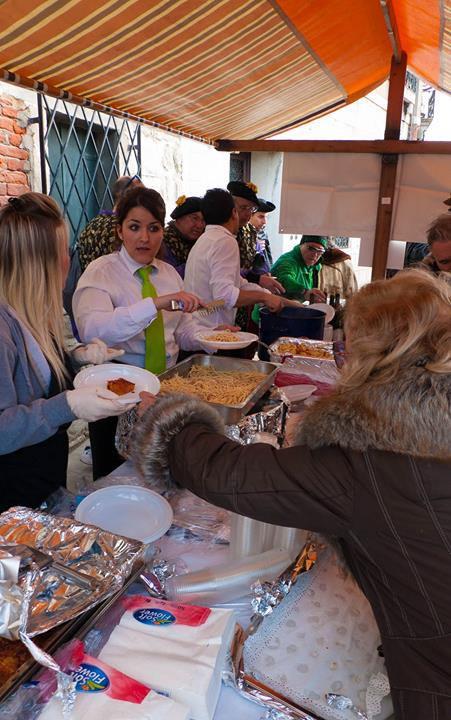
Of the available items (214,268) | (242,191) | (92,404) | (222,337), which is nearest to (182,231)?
(242,191)

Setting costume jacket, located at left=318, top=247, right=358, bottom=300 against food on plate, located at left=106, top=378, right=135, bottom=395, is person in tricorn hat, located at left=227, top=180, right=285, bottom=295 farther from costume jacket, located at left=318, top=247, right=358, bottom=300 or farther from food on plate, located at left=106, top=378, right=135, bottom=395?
food on plate, located at left=106, top=378, right=135, bottom=395

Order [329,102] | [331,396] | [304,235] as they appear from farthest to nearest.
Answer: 1. [329,102]
2. [304,235]
3. [331,396]

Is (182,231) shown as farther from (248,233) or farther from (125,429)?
(125,429)

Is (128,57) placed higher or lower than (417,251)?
higher

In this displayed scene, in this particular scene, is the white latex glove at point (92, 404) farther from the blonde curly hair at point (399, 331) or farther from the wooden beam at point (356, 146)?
the wooden beam at point (356, 146)

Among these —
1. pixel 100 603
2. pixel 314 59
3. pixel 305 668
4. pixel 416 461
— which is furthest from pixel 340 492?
pixel 314 59

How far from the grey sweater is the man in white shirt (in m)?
1.43

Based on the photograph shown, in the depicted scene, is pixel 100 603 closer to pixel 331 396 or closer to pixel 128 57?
pixel 331 396

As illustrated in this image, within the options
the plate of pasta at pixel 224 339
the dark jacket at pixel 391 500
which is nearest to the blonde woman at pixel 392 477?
the dark jacket at pixel 391 500

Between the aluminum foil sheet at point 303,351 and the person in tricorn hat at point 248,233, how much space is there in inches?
37.7

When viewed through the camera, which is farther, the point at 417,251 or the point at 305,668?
the point at 417,251

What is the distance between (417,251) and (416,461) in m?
3.80

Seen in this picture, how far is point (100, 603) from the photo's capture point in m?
0.77

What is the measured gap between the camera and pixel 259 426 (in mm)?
1473
